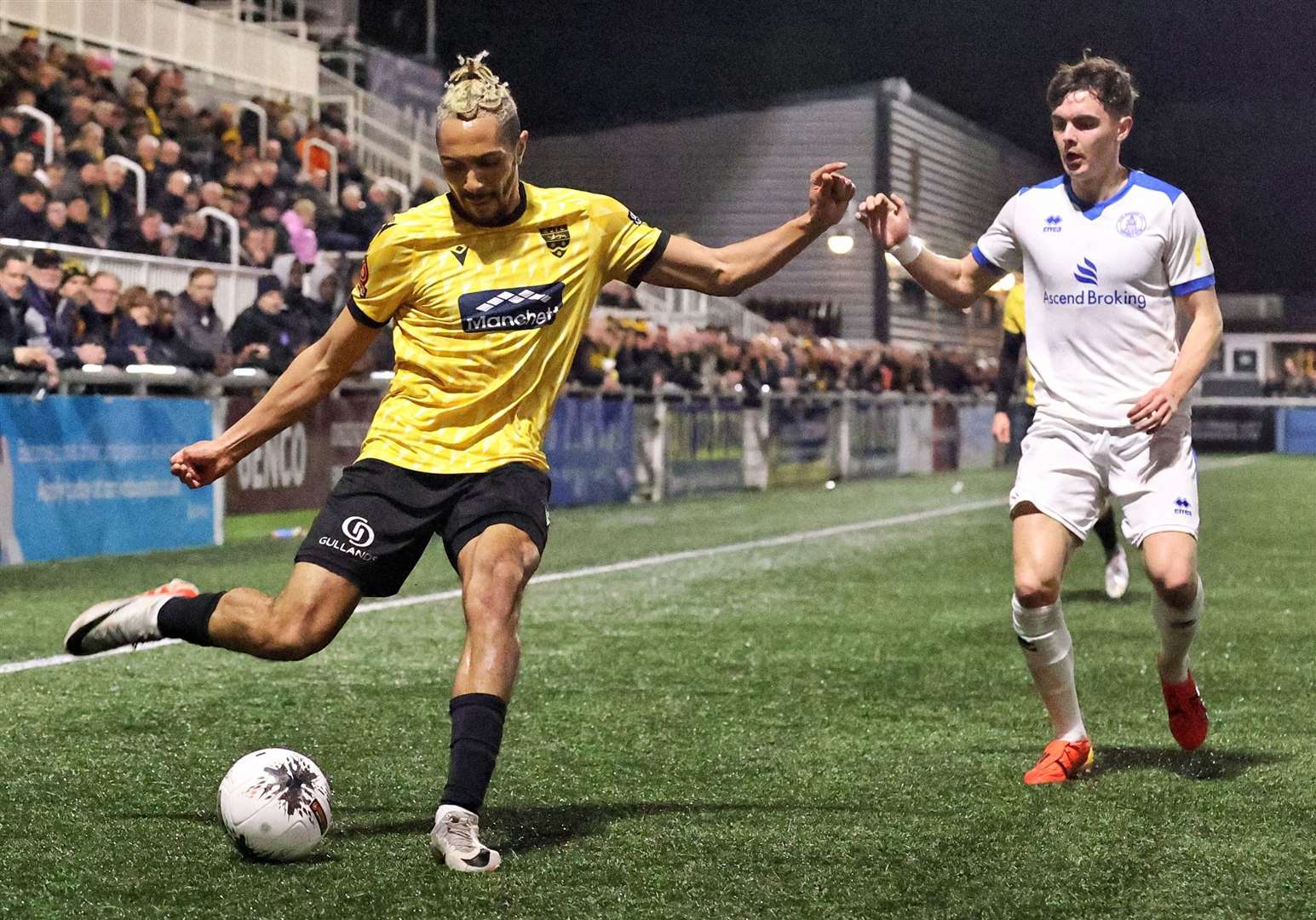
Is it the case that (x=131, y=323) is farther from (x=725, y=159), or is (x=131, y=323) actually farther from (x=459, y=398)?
(x=725, y=159)

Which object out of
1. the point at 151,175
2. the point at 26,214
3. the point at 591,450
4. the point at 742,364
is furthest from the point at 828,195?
the point at 742,364

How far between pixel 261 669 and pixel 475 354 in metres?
3.85

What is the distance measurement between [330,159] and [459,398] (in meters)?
19.6

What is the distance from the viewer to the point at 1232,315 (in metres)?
54.7

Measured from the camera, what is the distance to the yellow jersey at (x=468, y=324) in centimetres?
506

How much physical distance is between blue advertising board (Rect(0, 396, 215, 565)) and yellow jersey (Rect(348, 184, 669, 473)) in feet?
26.6

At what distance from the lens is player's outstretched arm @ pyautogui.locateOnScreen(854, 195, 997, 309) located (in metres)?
6.06

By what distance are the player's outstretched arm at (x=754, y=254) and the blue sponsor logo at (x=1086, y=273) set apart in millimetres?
1026

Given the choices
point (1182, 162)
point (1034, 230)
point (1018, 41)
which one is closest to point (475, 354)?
point (1034, 230)

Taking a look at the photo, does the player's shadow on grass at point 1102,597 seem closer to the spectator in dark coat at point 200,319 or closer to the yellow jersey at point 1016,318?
the yellow jersey at point 1016,318

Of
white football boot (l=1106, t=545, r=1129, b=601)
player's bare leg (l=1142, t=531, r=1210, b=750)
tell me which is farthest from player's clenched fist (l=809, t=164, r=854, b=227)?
white football boot (l=1106, t=545, r=1129, b=601)

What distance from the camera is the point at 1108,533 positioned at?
11.7 meters

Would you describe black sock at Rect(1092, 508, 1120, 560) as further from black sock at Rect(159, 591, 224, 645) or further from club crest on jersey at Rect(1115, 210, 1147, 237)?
black sock at Rect(159, 591, 224, 645)

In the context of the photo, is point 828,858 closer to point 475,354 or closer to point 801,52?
point 475,354
